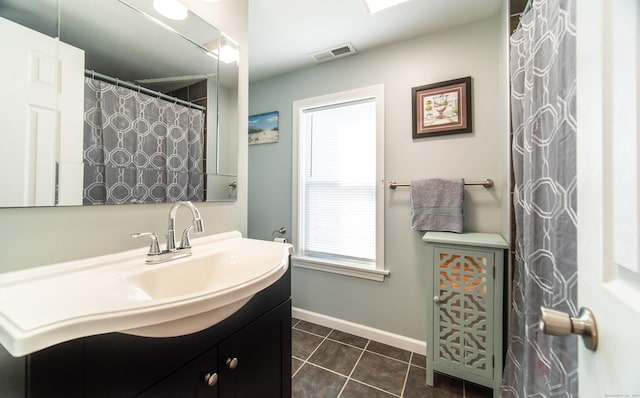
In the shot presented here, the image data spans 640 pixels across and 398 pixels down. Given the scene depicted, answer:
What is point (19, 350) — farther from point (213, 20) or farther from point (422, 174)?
point (422, 174)

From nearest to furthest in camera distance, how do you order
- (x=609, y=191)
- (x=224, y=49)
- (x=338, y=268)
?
(x=609, y=191), (x=224, y=49), (x=338, y=268)

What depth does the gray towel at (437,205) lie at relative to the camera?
156 cm

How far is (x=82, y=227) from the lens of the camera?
2.55 feet

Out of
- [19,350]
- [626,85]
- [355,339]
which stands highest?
[626,85]

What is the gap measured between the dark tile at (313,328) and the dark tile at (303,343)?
0.05m

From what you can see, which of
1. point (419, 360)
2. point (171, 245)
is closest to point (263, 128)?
point (171, 245)

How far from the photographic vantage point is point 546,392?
821 millimetres

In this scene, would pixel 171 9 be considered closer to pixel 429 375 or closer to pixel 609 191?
pixel 609 191

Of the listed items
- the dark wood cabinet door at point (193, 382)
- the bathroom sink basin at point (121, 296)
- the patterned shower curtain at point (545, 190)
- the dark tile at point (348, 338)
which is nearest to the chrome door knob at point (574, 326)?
the patterned shower curtain at point (545, 190)

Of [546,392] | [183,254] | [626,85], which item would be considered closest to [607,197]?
[626,85]

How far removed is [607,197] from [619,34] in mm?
229

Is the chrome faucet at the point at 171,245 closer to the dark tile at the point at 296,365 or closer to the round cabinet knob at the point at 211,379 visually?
the round cabinet knob at the point at 211,379

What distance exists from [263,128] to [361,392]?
224 centimetres

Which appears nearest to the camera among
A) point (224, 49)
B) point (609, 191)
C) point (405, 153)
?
point (609, 191)
